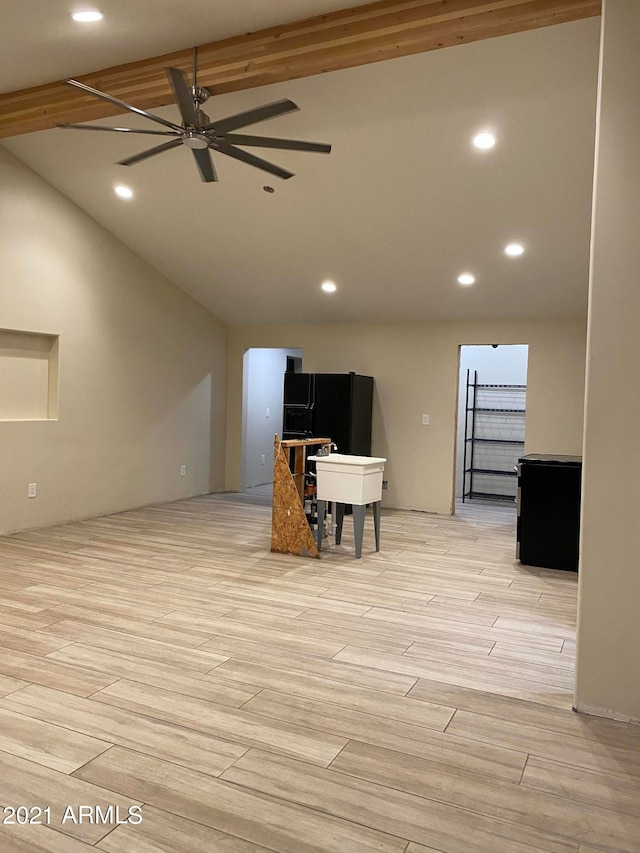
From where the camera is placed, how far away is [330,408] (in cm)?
781

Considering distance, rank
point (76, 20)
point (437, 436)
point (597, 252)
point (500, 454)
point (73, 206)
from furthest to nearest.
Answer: point (500, 454) → point (437, 436) → point (73, 206) → point (76, 20) → point (597, 252)

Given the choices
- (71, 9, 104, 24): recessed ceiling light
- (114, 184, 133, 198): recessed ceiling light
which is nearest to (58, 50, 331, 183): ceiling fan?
(71, 9, 104, 24): recessed ceiling light

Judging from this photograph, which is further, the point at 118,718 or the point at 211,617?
the point at 211,617

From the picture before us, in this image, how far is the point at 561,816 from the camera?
6.97ft

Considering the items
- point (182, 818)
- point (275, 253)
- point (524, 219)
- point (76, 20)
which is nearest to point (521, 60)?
point (524, 219)

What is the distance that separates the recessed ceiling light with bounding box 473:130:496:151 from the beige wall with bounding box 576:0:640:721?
194 cm

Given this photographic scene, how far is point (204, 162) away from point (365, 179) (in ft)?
6.05

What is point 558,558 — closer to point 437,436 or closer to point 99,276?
point 437,436

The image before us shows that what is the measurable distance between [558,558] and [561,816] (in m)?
3.53

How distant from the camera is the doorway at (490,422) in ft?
30.8

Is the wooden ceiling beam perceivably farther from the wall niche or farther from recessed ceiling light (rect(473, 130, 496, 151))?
the wall niche

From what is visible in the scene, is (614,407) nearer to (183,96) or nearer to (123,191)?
(183,96)

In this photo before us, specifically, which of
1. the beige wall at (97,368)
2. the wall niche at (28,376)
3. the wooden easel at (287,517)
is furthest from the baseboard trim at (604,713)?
the wall niche at (28,376)

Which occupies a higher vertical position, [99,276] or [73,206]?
[73,206]
